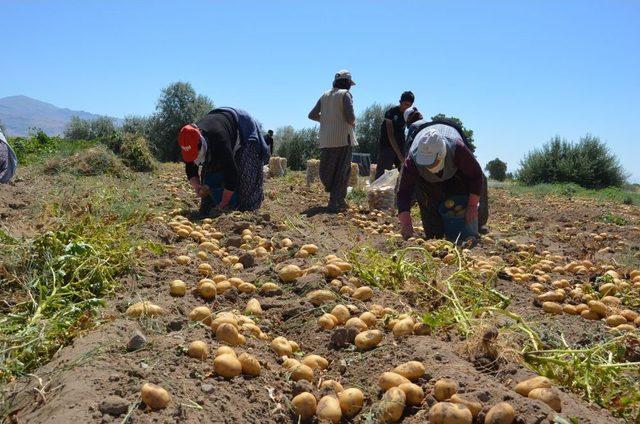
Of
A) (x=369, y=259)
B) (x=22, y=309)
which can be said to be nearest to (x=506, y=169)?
(x=369, y=259)

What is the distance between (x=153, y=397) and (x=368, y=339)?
104 cm

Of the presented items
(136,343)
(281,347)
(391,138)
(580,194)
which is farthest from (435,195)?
(580,194)

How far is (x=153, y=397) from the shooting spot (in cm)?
191

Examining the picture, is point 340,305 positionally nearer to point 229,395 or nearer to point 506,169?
point 229,395

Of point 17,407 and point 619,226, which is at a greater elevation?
point 619,226

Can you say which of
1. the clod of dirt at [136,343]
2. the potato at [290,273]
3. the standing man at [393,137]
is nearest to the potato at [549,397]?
the clod of dirt at [136,343]

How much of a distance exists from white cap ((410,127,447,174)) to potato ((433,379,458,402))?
3.12 m

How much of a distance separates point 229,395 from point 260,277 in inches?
61.0

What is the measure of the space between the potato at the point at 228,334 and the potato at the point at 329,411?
0.58 m

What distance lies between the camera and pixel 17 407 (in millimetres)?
1995

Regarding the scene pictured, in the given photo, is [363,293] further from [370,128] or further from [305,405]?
[370,128]

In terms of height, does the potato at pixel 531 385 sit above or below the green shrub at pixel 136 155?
below

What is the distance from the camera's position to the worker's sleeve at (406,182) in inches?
209

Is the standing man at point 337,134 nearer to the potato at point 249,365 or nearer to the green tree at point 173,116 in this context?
the potato at point 249,365
